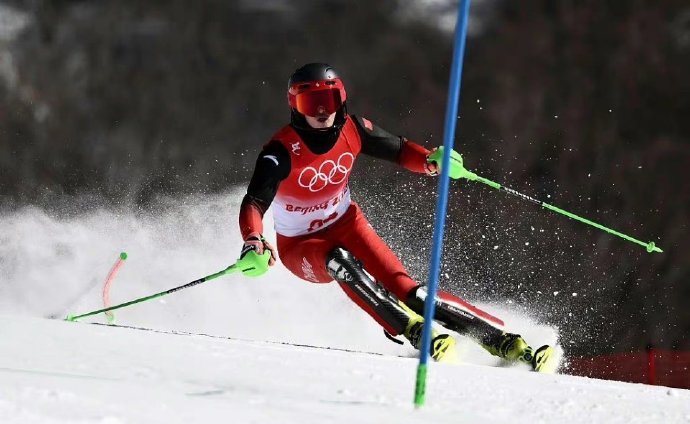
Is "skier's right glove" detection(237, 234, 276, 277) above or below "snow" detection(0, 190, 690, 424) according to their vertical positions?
above

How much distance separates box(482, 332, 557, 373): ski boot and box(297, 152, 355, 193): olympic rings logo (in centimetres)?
94

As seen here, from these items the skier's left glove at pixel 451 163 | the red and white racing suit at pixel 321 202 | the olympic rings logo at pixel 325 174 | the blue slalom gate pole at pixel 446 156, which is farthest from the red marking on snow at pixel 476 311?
the blue slalom gate pole at pixel 446 156

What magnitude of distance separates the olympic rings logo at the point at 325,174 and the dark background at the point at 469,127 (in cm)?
237

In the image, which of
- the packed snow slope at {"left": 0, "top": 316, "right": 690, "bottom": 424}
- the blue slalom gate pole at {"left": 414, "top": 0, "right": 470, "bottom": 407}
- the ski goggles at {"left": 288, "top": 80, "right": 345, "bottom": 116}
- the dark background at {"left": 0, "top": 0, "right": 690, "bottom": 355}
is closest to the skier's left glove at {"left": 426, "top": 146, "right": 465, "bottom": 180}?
the ski goggles at {"left": 288, "top": 80, "right": 345, "bottom": 116}

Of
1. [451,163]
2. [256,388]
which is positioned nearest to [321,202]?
[451,163]

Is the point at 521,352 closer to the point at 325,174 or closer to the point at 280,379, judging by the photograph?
the point at 325,174

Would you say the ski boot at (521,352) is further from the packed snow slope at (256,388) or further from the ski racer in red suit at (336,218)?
the packed snow slope at (256,388)

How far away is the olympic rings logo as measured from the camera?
11.5 feet

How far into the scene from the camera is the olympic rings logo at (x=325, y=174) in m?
3.49

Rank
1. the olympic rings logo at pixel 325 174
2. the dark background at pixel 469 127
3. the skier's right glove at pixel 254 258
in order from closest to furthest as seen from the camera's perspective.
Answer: the skier's right glove at pixel 254 258 → the olympic rings logo at pixel 325 174 → the dark background at pixel 469 127

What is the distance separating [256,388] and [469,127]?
4621 millimetres

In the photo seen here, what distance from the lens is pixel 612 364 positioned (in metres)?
5.92

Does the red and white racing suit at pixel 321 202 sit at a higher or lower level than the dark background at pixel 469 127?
lower

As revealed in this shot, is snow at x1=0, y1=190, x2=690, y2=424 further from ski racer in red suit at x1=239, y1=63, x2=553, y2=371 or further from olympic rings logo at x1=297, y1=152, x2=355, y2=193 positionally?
olympic rings logo at x1=297, y1=152, x2=355, y2=193
